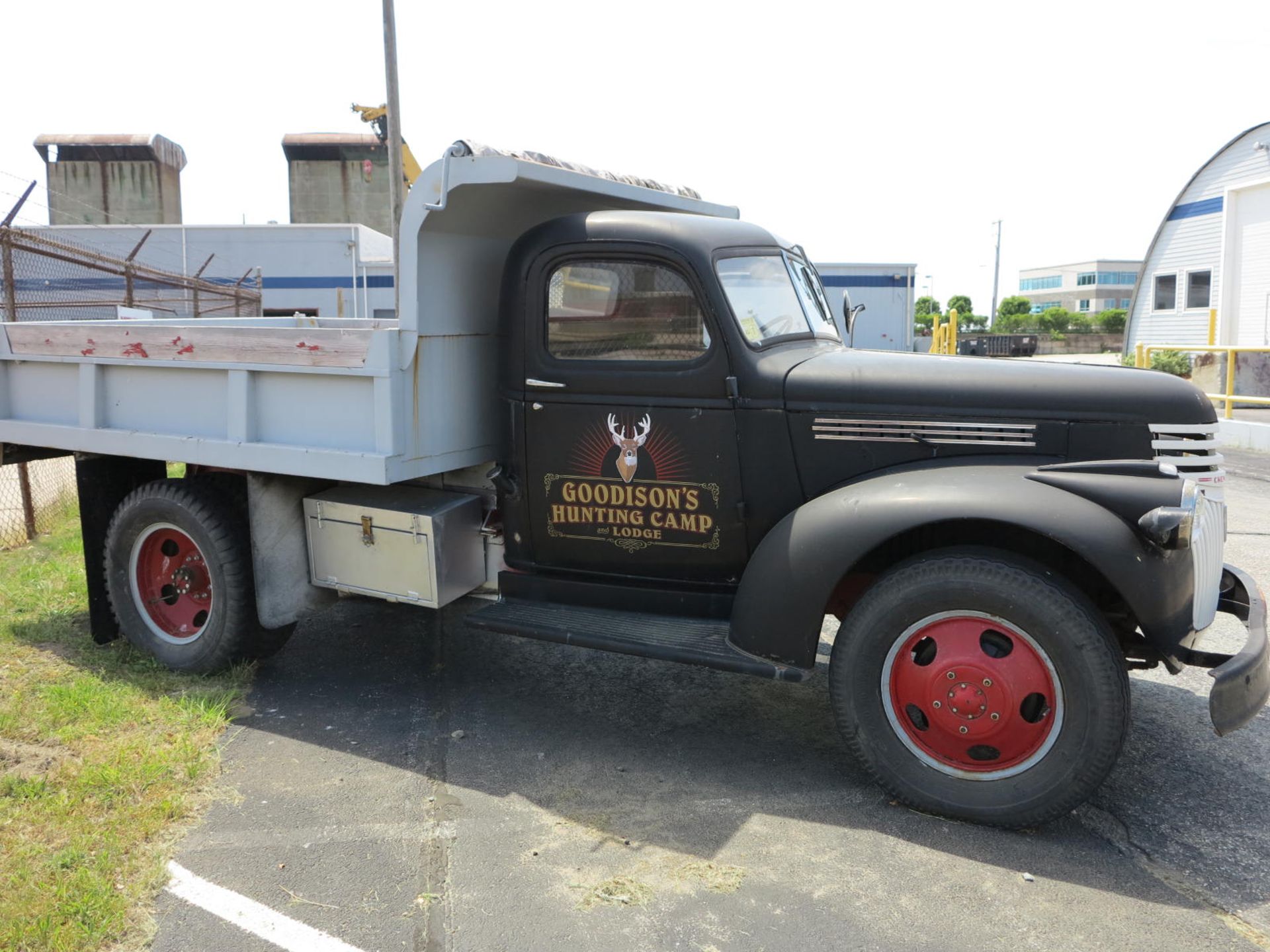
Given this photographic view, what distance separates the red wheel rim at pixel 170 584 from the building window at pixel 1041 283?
303ft

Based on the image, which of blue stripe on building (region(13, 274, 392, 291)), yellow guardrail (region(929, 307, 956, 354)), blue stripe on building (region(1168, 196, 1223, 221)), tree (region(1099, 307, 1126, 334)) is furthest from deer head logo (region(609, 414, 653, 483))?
tree (region(1099, 307, 1126, 334))

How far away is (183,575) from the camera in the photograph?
202 inches

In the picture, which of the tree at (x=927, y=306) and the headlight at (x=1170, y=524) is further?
the tree at (x=927, y=306)

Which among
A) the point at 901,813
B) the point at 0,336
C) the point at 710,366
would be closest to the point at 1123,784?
the point at 901,813

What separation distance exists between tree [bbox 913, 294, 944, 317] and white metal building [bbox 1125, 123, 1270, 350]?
38.5 m

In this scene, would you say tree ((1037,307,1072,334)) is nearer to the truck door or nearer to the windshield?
the windshield

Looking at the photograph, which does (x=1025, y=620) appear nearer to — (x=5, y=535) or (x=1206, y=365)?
(x=5, y=535)

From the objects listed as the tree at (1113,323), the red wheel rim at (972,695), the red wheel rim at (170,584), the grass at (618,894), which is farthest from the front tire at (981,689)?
the tree at (1113,323)

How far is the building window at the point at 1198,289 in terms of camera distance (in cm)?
2389

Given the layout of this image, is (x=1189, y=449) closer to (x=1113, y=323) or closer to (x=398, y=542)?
(x=398, y=542)

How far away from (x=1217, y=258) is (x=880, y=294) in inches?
324

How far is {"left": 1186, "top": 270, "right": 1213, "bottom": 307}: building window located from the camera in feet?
78.4

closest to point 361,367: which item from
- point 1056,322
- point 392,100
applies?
point 392,100

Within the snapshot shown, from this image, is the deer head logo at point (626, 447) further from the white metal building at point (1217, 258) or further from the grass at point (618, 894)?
the white metal building at point (1217, 258)
